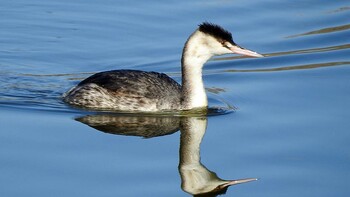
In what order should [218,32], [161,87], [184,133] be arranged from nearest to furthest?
[184,133] < [218,32] < [161,87]

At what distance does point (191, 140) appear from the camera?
43.7ft

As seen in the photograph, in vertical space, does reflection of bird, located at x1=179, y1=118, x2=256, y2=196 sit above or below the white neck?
below

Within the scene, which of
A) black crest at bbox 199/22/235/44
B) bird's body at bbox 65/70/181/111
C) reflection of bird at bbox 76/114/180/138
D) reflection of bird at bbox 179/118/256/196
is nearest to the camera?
reflection of bird at bbox 179/118/256/196

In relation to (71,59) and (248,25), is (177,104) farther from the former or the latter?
(248,25)

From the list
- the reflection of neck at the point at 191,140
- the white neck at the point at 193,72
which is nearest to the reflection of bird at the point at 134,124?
the reflection of neck at the point at 191,140

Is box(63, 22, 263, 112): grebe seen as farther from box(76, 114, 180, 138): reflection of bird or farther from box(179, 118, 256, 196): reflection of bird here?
box(179, 118, 256, 196): reflection of bird

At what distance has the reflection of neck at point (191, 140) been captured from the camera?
41.1 feet

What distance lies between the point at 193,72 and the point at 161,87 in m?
0.47

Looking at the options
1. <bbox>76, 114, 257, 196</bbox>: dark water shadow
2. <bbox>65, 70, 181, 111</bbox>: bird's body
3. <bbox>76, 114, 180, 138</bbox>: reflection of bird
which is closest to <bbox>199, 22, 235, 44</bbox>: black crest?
<bbox>65, 70, 181, 111</bbox>: bird's body

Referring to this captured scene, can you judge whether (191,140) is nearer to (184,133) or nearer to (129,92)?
(184,133)

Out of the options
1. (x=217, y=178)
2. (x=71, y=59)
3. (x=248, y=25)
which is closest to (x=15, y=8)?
(x=71, y=59)

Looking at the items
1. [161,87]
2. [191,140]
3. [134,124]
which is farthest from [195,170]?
[161,87]

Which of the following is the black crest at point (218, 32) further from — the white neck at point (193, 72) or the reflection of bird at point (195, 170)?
the reflection of bird at point (195, 170)

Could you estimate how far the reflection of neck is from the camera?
1253 centimetres
